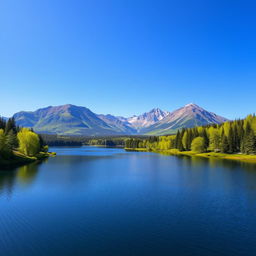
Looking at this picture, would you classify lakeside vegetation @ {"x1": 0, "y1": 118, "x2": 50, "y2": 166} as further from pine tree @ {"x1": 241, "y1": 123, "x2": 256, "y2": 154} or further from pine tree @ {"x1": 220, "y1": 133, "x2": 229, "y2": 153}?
pine tree @ {"x1": 241, "y1": 123, "x2": 256, "y2": 154}

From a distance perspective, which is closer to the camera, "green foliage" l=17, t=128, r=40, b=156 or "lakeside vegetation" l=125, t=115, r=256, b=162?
"green foliage" l=17, t=128, r=40, b=156

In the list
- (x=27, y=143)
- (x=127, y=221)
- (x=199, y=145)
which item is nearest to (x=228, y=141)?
(x=199, y=145)

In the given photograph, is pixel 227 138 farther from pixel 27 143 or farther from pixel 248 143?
pixel 27 143

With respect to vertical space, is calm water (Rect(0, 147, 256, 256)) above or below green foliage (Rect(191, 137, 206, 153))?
below

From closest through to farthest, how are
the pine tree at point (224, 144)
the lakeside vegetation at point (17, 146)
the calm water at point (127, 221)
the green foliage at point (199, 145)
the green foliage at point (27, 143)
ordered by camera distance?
the calm water at point (127, 221) → the lakeside vegetation at point (17, 146) → the green foliage at point (27, 143) → the pine tree at point (224, 144) → the green foliage at point (199, 145)

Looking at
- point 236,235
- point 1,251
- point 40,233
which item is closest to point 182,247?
point 236,235

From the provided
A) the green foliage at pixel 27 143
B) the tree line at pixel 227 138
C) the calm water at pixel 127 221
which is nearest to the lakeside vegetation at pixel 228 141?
the tree line at pixel 227 138

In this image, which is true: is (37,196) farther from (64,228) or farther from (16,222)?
(64,228)

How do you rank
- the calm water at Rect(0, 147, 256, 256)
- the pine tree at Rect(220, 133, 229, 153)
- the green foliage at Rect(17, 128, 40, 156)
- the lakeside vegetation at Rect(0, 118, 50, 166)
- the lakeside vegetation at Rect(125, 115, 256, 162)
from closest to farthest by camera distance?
the calm water at Rect(0, 147, 256, 256) → the lakeside vegetation at Rect(0, 118, 50, 166) → the green foliage at Rect(17, 128, 40, 156) → the lakeside vegetation at Rect(125, 115, 256, 162) → the pine tree at Rect(220, 133, 229, 153)

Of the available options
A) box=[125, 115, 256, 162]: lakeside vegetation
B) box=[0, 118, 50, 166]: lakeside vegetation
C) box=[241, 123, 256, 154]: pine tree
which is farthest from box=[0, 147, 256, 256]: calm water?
box=[125, 115, 256, 162]: lakeside vegetation

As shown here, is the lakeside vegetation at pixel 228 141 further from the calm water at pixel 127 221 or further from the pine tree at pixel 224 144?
the calm water at pixel 127 221

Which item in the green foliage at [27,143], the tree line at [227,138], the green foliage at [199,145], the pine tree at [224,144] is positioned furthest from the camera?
the green foliage at [199,145]

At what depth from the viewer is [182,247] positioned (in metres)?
22.4

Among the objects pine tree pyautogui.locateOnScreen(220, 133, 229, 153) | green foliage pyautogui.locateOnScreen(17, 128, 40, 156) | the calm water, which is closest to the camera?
the calm water
